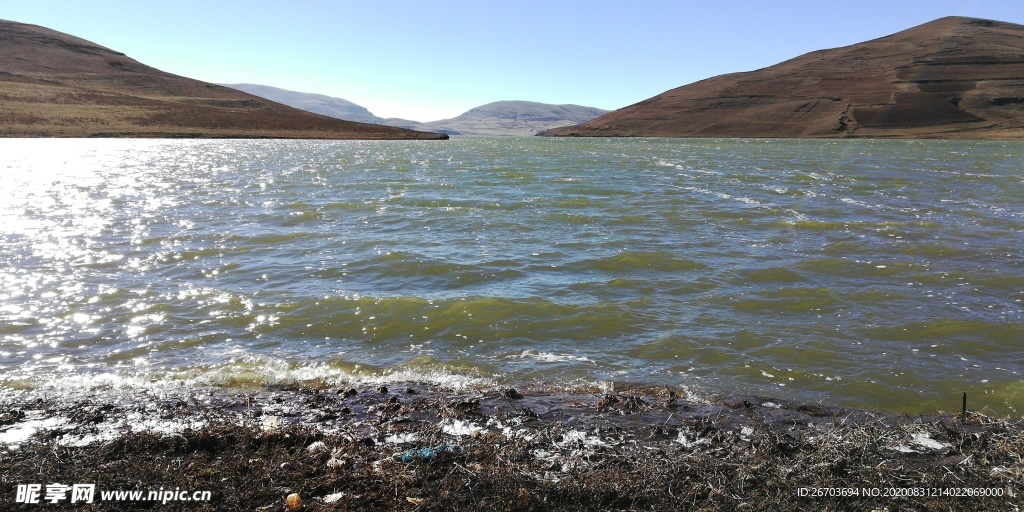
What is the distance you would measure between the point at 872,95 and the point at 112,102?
11854cm

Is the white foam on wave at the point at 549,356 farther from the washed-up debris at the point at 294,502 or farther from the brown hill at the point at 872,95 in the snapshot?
the brown hill at the point at 872,95

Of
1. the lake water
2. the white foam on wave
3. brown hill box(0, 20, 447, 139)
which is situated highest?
brown hill box(0, 20, 447, 139)

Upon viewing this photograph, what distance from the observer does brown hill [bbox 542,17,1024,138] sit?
90812mm

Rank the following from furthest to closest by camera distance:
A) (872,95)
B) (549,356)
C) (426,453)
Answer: (872,95) → (549,356) → (426,453)

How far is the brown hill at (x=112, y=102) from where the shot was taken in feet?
216

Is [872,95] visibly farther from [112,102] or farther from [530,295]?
[112,102]

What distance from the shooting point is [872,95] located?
104 m

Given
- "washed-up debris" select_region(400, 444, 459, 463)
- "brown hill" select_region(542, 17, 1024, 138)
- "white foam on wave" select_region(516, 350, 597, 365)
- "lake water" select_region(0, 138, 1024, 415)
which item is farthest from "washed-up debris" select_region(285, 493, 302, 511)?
"brown hill" select_region(542, 17, 1024, 138)

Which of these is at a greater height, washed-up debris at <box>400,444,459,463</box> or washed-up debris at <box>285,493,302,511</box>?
washed-up debris at <box>285,493,302,511</box>

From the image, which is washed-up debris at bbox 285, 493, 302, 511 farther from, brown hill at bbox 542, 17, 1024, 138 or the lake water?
brown hill at bbox 542, 17, 1024, 138

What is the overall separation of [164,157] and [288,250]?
33.6 metres

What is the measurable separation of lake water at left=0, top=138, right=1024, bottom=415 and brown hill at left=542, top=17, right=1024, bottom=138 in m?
87.4

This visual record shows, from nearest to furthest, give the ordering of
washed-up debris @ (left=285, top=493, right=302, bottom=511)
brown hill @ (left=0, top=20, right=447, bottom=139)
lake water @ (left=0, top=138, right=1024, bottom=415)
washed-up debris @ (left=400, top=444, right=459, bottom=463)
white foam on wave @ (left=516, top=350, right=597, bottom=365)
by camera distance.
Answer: washed-up debris @ (left=285, top=493, right=302, bottom=511) < washed-up debris @ (left=400, top=444, right=459, bottom=463) < lake water @ (left=0, top=138, right=1024, bottom=415) < white foam on wave @ (left=516, top=350, right=597, bottom=365) < brown hill @ (left=0, top=20, right=447, bottom=139)

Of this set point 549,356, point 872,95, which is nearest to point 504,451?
point 549,356
